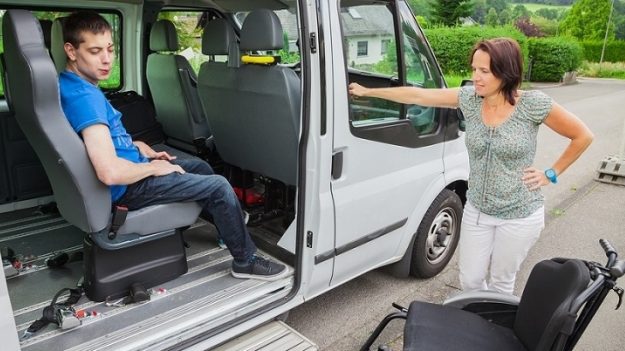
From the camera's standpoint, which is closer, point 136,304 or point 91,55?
point 91,55

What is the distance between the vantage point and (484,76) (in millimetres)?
2439

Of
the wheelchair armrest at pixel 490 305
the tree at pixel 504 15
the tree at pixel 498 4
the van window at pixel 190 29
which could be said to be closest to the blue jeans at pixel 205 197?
the wheelchair armrest at pixel 490 305

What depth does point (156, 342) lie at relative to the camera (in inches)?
91.7

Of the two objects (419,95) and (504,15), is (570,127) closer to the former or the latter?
(419,95)

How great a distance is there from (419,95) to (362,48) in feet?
1.55

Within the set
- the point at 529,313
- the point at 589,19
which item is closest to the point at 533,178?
the point at 529,313

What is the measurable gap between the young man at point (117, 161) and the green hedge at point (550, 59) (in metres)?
23.2

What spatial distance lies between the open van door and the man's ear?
4.15ft

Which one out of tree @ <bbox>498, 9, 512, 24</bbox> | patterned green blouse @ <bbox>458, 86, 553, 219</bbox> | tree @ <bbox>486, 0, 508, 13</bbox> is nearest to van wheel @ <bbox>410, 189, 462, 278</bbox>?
patterned green blouse @ <bbox>458, 86, 553, 219</bbox>

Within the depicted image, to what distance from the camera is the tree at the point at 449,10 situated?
26.1 metres

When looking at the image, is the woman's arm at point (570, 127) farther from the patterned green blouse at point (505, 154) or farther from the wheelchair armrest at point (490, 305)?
the wheelchair armrest at point (490, 305)

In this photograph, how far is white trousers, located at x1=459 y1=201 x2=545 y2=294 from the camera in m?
2.61

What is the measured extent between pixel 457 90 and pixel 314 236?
3.82 ft

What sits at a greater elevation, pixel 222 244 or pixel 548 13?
pixel 548 13
